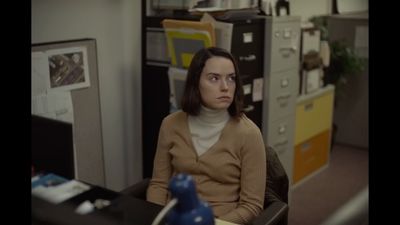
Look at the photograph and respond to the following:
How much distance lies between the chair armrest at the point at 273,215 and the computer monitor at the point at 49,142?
488mm

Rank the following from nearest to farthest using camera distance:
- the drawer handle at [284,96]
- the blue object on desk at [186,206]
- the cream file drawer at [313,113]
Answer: the blue object on desk at [186,206], the drawer handle at [284,96], the cream file drawer at [313,113]

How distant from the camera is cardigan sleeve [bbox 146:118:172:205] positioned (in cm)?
93

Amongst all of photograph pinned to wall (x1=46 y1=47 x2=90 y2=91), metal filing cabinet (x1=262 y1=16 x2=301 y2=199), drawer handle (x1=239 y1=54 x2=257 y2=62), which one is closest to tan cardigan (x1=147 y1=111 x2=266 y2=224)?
photograph pinned to wall (x1=46 y1=47 x2=90 y2=91)

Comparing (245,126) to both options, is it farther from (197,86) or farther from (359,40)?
(359,40)

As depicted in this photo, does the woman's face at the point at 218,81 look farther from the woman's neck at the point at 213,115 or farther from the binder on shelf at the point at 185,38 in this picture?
the binder on shelf at the point at 185,38

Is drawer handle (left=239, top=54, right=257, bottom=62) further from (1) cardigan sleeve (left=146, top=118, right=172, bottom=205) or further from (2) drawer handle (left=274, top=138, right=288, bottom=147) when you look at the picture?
(1) cardigan sleeve (left=146, top=118, right=172, bottom=205)

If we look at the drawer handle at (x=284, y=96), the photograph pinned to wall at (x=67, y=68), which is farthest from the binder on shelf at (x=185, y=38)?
the photograph pinned to wall at (x=67, y=68)

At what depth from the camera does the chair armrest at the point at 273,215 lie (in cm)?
86

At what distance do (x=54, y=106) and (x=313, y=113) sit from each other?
5.49 feet

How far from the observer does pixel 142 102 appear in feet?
5.20

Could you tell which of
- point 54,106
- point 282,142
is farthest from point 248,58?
point 54,106
